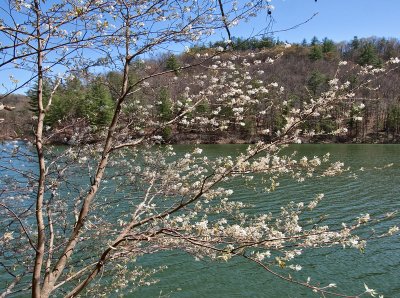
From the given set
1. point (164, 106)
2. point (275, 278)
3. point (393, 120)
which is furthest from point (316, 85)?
point (393, 120)

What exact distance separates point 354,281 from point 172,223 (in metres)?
10.7

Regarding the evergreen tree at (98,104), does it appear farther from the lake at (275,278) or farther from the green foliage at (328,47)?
the green foliage at (328,47)

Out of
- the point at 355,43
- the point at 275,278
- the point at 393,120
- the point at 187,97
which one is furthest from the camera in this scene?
the point at 355,43

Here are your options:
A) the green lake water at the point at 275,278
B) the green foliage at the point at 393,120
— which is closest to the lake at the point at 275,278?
the green lake water at the point at 275,278

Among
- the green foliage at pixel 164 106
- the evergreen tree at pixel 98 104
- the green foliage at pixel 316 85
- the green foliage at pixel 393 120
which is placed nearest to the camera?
the evergreen tree at pixel 98 104

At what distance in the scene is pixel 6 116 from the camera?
18.5 ft

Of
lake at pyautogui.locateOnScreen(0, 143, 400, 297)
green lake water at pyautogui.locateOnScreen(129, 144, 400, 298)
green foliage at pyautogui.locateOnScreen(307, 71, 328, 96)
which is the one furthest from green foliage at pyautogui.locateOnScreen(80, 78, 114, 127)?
lake at pyautogui.locateOnScreen(0, 143, 400, 297)

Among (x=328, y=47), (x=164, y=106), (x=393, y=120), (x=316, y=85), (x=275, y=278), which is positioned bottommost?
(x=275, y=278)

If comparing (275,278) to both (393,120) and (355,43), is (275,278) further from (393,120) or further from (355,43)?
(355,43)

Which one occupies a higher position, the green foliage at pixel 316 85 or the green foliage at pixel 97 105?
the green foliage at pixel 316 85

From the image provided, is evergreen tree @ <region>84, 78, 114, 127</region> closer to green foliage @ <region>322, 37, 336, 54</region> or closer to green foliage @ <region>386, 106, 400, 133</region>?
green foliage @ <region>386, 106, 400, 133</region>

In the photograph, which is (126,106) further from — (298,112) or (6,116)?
(298,112)

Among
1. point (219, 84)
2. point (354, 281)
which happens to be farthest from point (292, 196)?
point (219, 84)

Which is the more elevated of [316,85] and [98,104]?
[316,85]
